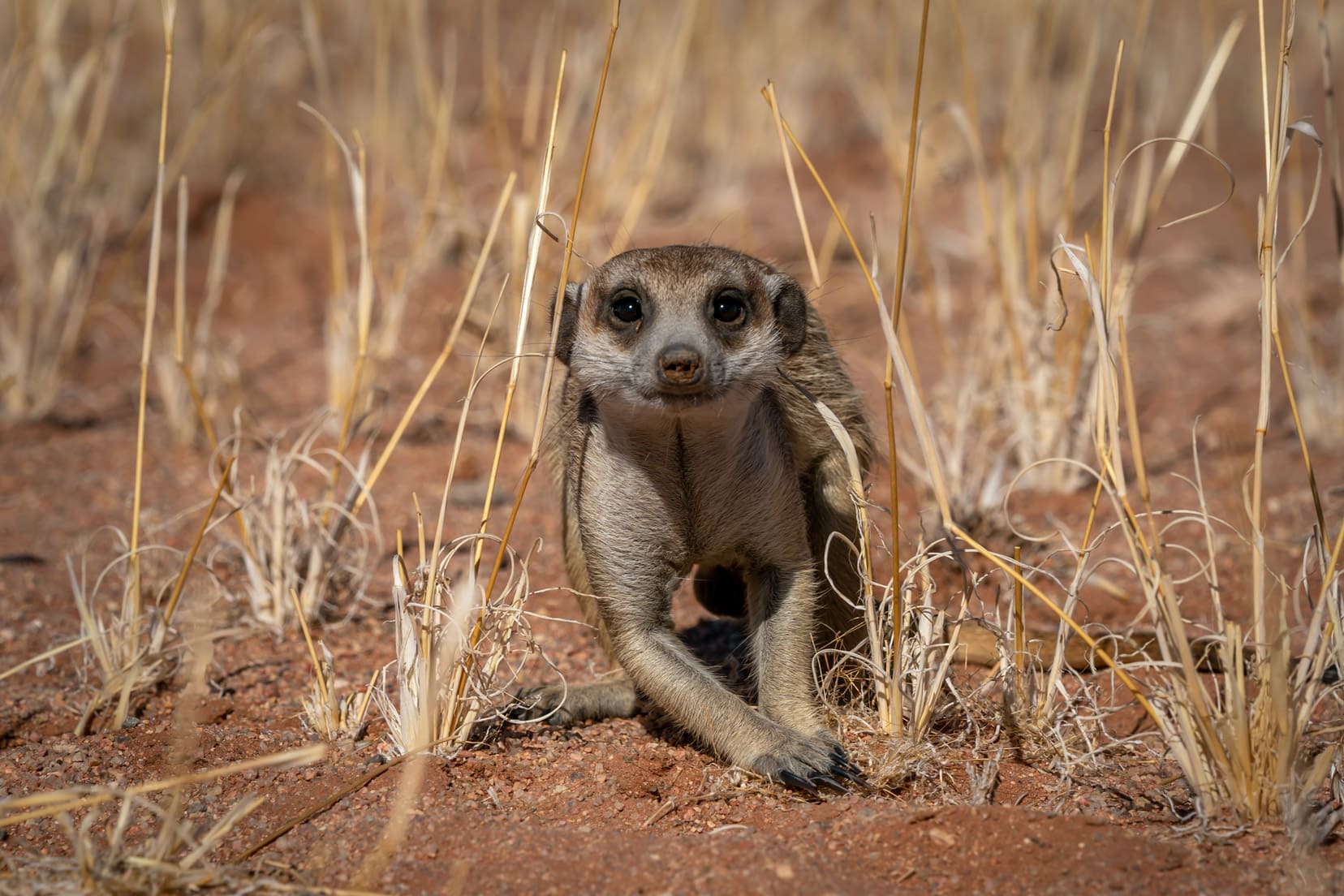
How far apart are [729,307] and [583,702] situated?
1.23 m

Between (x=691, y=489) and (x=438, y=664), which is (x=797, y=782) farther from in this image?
(x=438, y=664)

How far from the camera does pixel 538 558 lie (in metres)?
4.52

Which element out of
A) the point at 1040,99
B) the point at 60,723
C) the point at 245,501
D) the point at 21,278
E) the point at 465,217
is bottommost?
the point at 60,723

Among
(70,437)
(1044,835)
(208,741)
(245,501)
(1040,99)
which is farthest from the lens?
(70,437)

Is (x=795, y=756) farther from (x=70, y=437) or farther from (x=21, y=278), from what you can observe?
(x=21, y=278)

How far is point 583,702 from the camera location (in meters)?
3.45

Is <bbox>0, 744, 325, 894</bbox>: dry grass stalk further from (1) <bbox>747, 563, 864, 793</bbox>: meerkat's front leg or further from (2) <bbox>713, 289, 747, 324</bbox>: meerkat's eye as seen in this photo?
(2) <bbox>713, 289, 747, 324</bbox>: meerkat's eye

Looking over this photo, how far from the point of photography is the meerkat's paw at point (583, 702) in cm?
335

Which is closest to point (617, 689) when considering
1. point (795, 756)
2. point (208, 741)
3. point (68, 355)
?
Answer: point (795, 756)

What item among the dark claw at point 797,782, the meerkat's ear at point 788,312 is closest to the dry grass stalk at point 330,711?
the dark claw at point 797,782

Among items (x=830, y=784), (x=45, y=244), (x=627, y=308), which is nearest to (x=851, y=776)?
(x=830, y=784)

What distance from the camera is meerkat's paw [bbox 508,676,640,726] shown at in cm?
335

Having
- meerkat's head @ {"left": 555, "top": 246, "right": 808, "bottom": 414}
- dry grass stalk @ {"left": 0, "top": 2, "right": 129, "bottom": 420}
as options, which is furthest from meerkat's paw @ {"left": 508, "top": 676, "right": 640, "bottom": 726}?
dry grass stalk @ {"left": 0, "top": 2, "right": 129, "bottom": 420}

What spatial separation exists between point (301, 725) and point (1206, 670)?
2532 mm
